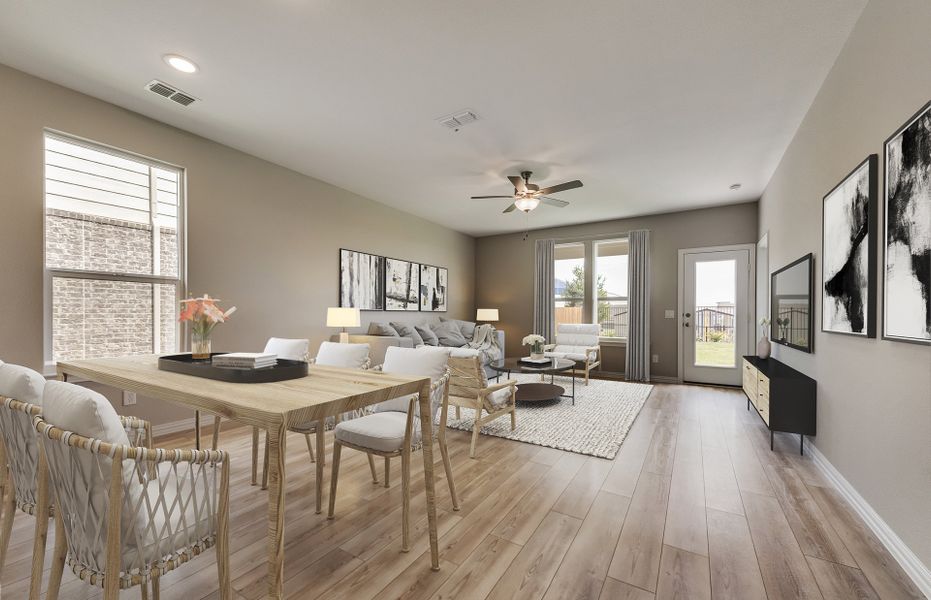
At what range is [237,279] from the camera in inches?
157

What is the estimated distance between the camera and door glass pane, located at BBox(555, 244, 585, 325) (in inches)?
285

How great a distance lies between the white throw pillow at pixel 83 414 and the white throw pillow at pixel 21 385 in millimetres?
383

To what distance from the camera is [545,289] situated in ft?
24.3

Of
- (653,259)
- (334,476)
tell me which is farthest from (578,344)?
(334,476)

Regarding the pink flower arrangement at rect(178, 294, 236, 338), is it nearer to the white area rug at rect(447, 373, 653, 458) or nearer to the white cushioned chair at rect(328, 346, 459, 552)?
the white cushioned chair at rect(328, 346, 459, 552)

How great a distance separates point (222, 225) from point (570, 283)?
5.56 m

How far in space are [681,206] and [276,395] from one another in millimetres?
6251

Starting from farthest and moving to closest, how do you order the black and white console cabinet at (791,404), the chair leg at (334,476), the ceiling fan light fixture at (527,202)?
the ceiling fan light fixture at (527,202)
the black and white console cabinet at (791,404)
the chair leg at (334,476)

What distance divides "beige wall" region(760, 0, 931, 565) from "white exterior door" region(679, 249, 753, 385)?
283 cm

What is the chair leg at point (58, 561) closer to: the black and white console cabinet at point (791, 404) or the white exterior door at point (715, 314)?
the black and white console cabinet at point (791, 404)

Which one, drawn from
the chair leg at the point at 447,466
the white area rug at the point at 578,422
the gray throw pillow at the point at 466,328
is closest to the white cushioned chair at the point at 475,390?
the white area rug at the point at 578,422

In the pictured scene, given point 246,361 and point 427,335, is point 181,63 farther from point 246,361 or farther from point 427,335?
point 427,335

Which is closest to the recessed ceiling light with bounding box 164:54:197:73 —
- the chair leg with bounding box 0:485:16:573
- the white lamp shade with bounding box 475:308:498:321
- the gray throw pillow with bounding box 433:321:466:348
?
the chair leg with bounding box 0:485:16:573

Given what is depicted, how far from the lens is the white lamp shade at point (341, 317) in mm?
4566
